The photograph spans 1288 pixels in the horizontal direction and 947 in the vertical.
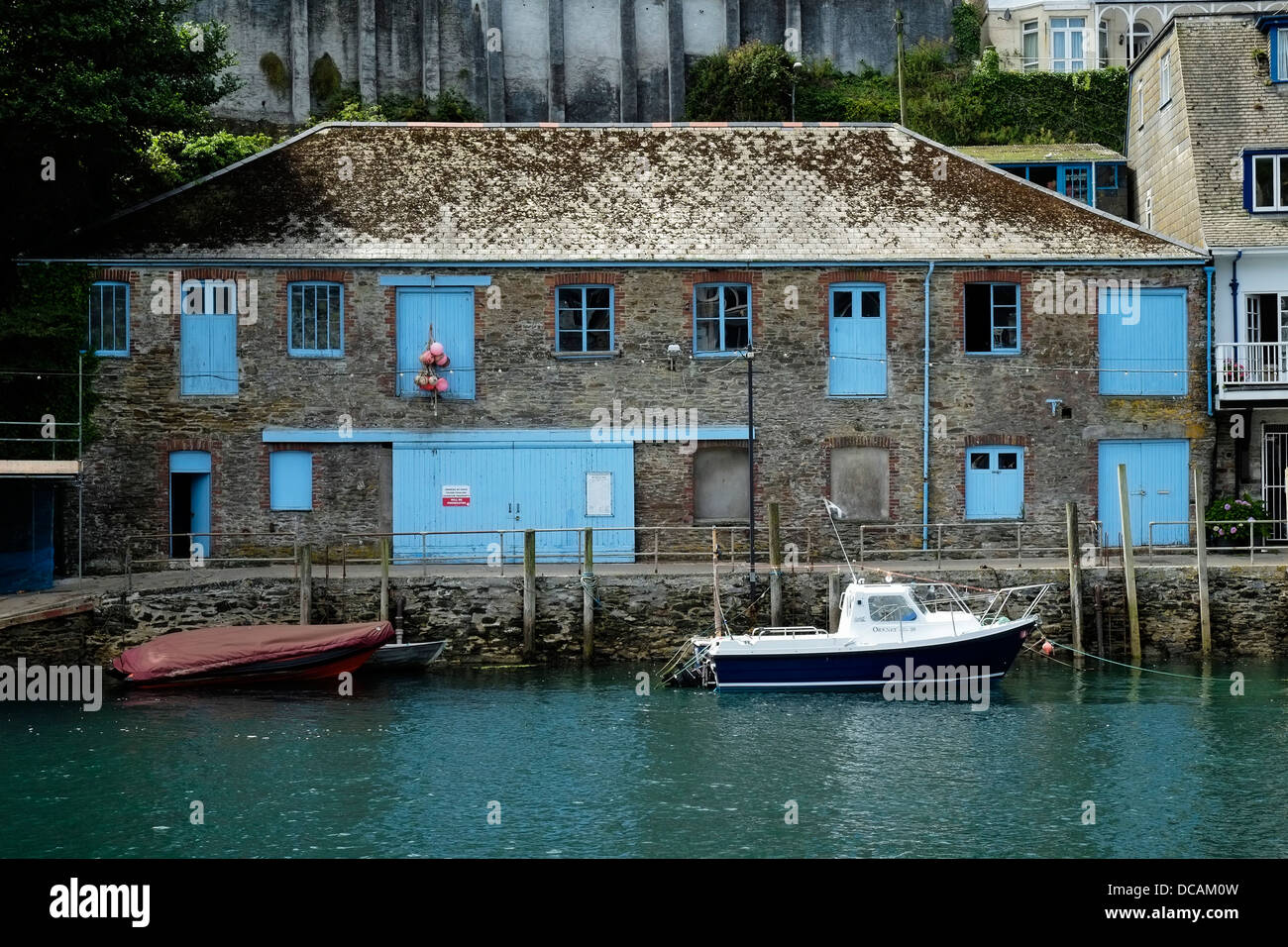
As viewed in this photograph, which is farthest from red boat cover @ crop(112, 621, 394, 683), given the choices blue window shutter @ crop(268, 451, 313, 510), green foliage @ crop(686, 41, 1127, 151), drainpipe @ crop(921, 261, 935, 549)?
green foliage @ crop(686, 41, 1127, 151)

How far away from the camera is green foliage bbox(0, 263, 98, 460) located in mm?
34094

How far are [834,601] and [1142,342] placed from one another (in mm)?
11631

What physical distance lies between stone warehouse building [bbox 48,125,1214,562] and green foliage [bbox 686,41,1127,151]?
19716 millimetres

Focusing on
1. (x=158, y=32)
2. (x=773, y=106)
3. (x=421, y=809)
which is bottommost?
(x=421, y=809)

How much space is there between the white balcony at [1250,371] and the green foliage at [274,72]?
39633 millimetres

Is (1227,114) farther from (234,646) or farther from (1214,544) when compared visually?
(234,646)

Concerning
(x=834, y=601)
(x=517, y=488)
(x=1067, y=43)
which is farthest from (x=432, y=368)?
(x=1067, y=43)

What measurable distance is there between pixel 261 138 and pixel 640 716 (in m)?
29.1

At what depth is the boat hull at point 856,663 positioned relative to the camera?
2920cm

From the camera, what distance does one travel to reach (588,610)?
104 feet

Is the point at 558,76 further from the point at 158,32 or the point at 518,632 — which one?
the point at 518,632

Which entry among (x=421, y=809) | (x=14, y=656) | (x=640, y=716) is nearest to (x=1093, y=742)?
(x=640, y=716)
